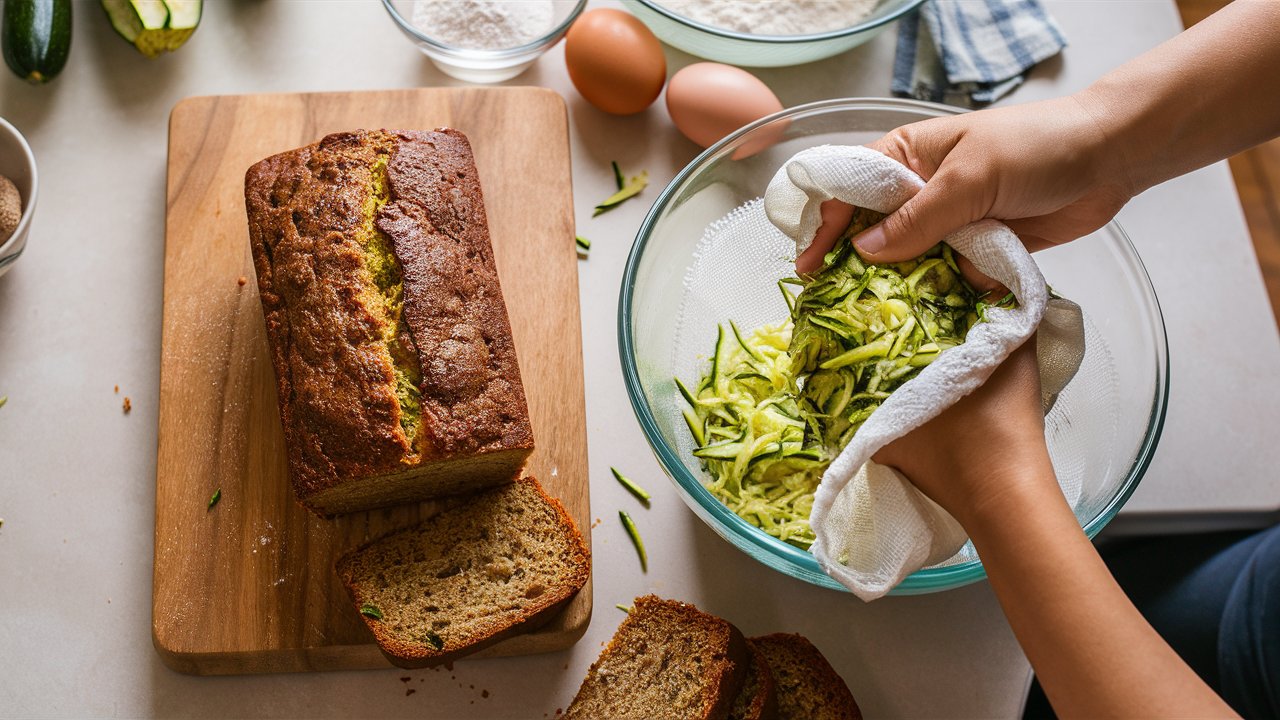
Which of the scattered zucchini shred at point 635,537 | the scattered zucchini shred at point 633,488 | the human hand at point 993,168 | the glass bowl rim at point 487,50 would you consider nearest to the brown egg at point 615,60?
the glass bowl rim at point 487,50

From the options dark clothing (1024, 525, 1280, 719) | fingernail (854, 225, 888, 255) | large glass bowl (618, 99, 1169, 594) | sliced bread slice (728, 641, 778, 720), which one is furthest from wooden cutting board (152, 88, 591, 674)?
dark clothing (1024, 525, 1280, 719)

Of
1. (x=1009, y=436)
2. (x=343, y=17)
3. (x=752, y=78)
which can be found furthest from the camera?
(x=343, y=17)

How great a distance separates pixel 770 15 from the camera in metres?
2.50

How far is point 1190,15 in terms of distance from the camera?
3.15 meters

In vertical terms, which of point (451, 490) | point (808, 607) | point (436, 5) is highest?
point (436, 5)

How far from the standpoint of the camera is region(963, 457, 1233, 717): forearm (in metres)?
1.37

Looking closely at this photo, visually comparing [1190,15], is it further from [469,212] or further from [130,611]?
[130,611]

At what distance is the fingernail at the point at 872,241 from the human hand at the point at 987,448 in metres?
0.30

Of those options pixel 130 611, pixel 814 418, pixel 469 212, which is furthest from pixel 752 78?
pixel 130 611

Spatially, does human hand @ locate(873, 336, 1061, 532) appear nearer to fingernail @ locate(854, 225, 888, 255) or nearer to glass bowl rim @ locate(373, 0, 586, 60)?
fingernail @ locate(854, 225, 888, 255)

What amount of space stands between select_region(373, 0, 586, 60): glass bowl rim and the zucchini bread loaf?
0.36 metres

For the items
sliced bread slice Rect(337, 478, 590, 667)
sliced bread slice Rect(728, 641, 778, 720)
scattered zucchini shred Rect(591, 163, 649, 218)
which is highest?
scattered zucchini shred Rect(591, 163, 649, 218)

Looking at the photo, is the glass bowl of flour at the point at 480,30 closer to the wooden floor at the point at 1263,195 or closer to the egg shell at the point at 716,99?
the egg shell at the point at 716,99

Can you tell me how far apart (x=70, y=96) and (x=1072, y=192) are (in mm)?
2462
